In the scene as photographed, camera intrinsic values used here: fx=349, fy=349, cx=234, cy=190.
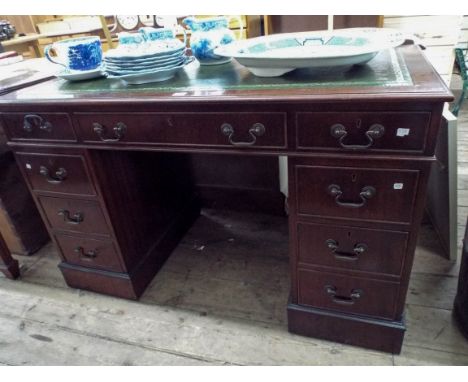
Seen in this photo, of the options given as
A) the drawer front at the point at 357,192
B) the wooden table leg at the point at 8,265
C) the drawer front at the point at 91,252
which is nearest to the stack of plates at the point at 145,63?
the drawer front at the point at 357,192

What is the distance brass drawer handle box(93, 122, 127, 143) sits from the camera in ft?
2.84

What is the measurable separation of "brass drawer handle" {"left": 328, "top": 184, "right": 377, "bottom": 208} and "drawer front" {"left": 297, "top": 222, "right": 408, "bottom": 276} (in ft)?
0.23

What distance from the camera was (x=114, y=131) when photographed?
0.88 m

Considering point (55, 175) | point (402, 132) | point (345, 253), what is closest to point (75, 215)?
point (55, 175)

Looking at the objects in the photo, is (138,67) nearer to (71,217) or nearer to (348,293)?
(71,217)

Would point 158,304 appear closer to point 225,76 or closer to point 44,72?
point 225,76

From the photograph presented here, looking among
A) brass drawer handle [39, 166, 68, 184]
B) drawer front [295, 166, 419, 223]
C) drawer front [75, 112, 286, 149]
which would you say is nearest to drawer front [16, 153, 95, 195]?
brass drawer handle [39, 166, 68, 184]

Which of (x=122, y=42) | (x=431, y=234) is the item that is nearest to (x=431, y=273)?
(x=431, y=234)

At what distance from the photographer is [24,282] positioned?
1368mm

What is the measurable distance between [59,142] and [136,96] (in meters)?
0.30

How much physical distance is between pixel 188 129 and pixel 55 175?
1.64 ft

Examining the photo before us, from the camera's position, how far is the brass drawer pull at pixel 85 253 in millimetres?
1181

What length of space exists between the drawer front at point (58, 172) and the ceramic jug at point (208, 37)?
0.45 metres

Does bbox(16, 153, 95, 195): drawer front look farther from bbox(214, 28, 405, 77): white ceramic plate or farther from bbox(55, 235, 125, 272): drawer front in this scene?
bbox(214, 28, 405, 77): white ceramic plate
